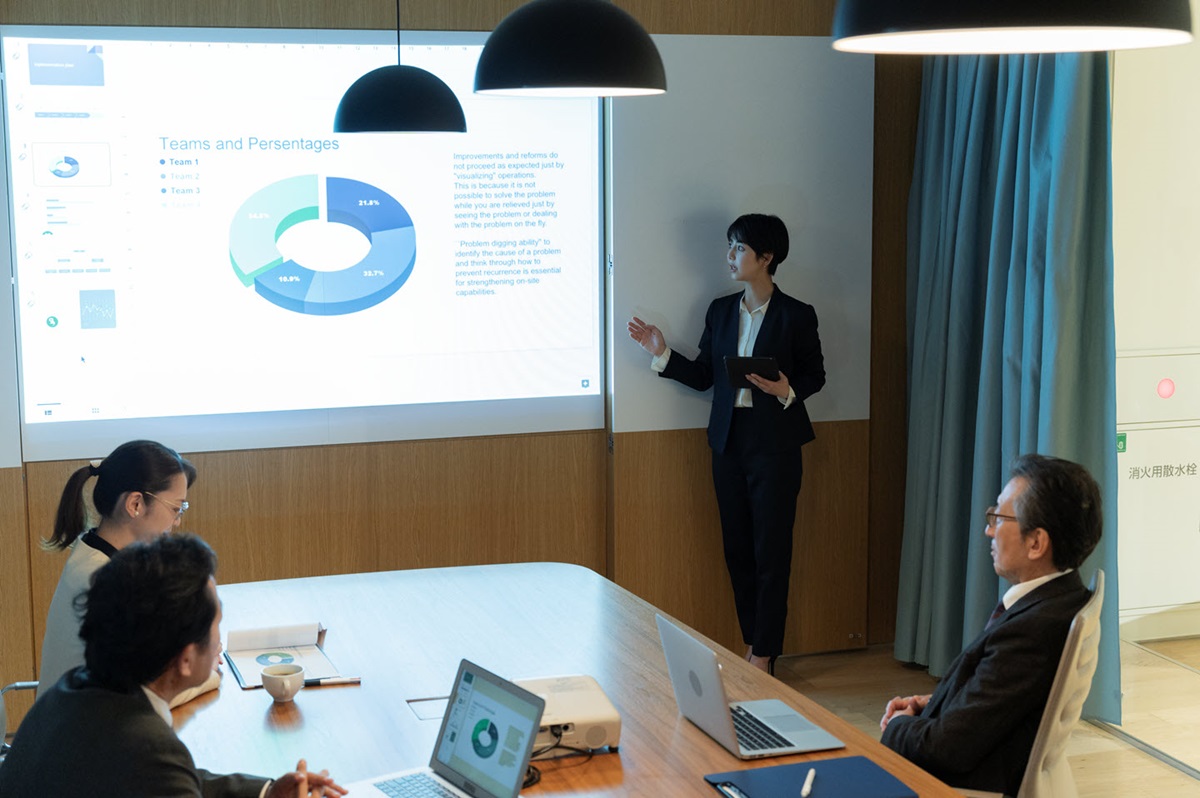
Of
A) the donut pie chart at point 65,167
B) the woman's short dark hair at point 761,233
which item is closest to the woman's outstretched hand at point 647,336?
the woman's short dark hair at point 761,233

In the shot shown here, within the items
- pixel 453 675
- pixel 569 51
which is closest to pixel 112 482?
pixel 453 675

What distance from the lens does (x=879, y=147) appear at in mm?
5570

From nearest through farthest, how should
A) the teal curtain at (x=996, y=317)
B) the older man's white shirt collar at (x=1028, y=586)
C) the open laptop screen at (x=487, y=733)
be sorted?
the open laptop screen at (x=487, y=733)
the older man's white shirt collar at (x=1028, y=586)
the teal curtain at (x=996, y=317)

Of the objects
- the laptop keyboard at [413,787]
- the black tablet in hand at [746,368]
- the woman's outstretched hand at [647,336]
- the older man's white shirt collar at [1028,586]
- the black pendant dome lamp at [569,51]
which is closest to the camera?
the laptop keyboard at [413,787]

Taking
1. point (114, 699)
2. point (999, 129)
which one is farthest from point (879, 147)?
point (114, 699)

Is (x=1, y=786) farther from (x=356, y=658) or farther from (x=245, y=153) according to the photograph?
(x=245, y=153)

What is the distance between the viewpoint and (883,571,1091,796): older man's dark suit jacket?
2693 mm

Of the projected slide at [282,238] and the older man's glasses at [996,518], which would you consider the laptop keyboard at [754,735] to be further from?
the projected slide at [282,238]

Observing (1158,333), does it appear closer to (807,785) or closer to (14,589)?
(807,785)

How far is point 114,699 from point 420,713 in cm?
82

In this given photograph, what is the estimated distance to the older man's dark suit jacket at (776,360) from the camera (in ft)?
16.9

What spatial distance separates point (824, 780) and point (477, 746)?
0.63 m

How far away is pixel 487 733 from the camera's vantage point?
2344mm

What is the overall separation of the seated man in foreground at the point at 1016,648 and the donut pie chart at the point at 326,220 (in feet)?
9.10
